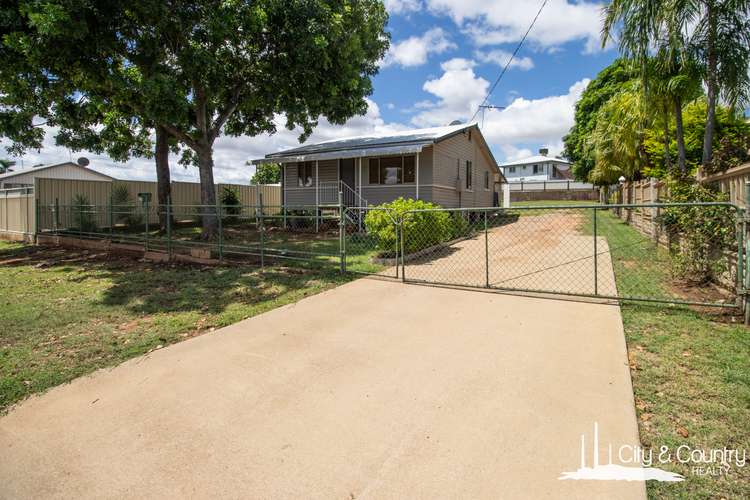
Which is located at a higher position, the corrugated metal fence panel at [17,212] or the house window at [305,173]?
the house window at [305,173]

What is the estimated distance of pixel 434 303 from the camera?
19.2 ft

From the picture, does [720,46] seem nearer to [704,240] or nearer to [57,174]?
[704,240]

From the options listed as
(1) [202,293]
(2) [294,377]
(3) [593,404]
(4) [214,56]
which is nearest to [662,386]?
(3) [593,404]

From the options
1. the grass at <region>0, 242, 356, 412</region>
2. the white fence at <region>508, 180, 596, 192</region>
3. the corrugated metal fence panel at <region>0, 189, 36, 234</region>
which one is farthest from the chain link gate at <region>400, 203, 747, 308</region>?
the white fence at <region>508, 180, 596, 192</region>

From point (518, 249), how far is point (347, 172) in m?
8.74

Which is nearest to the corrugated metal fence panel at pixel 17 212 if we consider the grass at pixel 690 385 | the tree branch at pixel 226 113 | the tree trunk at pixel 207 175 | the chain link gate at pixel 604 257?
the tree trunk at pixel 207 175

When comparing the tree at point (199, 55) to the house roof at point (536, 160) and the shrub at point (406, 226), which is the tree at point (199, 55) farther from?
the house roof at point (536, 160)

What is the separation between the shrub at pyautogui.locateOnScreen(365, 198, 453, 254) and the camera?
8.77m

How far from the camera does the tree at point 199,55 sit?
30.3 ft

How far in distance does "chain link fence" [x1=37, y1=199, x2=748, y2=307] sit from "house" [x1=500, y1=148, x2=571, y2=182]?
5208cm

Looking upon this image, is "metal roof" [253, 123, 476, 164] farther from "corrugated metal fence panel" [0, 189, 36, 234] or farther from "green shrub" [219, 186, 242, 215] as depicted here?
"corrugated metal fence panel" [0, 189, 36, 234]

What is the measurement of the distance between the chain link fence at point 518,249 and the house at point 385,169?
4.99ft

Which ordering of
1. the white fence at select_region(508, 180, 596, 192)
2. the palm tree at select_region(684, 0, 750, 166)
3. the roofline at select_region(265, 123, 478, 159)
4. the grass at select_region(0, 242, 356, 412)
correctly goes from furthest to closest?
the white fence at select_region(508, 180, 596, 192), the roofline at select_region(265, 123, 478, 159), the palm tree at select_region(684, 0, 750, 166), the grass at select_region(0, 242, 356, 412)

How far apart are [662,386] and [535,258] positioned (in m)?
6.45
